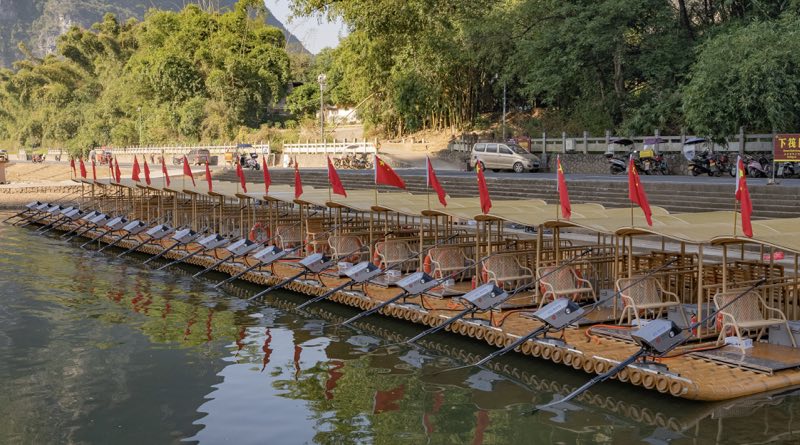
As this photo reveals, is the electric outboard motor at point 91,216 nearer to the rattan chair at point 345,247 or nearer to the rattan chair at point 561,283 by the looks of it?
the rattan chair at point 345,247

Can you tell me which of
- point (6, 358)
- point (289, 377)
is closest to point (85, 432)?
point (289, 377)

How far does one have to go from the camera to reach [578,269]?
56.4 ft

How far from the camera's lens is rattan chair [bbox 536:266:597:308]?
15836 mm

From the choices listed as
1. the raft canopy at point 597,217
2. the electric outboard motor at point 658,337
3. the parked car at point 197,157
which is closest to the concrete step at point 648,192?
the raft canopy at point 597,217

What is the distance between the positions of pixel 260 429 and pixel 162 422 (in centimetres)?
143

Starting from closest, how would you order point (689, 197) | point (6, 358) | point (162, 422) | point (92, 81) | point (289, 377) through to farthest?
point (162, 422) → point (289, 377) → point (6, 358) → point (689, 197) → point (92, 81)

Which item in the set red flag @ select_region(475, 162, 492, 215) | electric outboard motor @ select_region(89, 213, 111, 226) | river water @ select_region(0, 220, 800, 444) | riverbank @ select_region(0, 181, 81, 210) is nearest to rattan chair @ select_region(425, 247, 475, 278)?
river water @ select_region(0, 220, 800, 444)

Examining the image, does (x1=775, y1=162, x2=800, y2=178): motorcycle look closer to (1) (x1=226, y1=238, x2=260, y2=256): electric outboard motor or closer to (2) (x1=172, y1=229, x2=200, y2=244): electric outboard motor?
(1) (x1=226, y1=238, x2=260, y2=256): electric outboard motor

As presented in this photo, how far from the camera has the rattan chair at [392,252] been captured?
65.7ft

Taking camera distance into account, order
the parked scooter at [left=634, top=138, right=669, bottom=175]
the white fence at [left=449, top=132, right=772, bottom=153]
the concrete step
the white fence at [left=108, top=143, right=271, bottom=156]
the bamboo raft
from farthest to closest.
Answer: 1. the white fence at [left=108, top=143, right=271, bottom=156]
2. the parked scooter at [left=634, top=138, right=669, bottom=175]
3. the white fence at [left=449, top=132, right=772, bottom=153]
4. the concrete step
5. the bamboo raft

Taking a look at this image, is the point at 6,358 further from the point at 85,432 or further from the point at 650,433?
the point at 650,433

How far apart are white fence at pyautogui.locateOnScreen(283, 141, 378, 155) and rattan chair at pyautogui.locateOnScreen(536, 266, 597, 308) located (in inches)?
1649

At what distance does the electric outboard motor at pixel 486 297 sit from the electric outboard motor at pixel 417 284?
1.62m

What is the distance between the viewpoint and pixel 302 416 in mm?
12156
